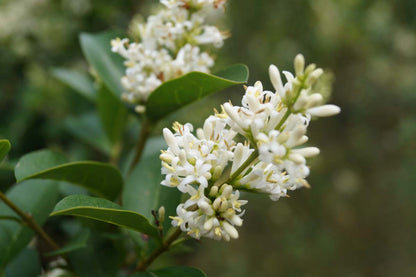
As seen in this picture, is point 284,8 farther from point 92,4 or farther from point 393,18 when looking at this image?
point 92,4

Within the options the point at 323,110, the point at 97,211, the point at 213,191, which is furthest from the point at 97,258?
the point at 323,110

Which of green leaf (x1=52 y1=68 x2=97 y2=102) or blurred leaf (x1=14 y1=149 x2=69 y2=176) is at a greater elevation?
blurred leaf (x1=14 y1=149 x2=69 y2=176)

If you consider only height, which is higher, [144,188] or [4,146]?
[4,146]

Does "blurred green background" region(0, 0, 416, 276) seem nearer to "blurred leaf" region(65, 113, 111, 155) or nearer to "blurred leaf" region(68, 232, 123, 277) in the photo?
"blurred leaf" region(65, 113, 111, 155)

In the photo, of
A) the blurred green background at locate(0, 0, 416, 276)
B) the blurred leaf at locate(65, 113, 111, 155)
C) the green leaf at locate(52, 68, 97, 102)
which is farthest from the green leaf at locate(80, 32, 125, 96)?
the blurred green background at locate(0, 0, 416, 276)

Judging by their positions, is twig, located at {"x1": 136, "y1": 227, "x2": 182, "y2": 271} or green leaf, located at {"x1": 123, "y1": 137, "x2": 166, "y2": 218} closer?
twig, located at {"x1": 136, "y1": 227, "x2": 182, "y2": 271}

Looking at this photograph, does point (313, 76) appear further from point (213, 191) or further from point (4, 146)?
point (4, 146)
